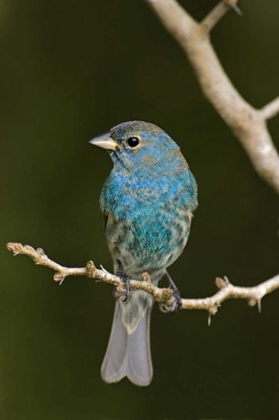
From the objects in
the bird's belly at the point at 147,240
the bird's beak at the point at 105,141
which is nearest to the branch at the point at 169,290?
the bird's belly at the point at 147,240

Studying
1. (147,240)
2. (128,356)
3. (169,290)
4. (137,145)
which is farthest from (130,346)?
(169,290)

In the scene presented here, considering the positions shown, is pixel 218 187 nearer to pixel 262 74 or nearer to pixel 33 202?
pixel 262 74

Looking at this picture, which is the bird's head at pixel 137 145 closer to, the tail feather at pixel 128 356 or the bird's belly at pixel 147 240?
the bird's belly at pixel 147 240

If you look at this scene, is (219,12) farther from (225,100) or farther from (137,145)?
(137,145)

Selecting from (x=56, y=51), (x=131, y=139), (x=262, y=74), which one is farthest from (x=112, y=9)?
(x=131, y=139)

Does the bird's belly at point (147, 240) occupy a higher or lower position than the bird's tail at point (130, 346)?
higher

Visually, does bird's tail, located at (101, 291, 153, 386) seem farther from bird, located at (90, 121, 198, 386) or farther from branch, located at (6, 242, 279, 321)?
branch, located at (6, 242, 279, 321)

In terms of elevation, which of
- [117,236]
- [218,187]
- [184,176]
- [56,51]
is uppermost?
[56,51]
